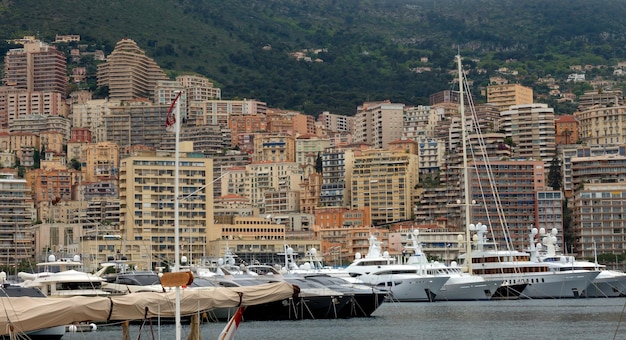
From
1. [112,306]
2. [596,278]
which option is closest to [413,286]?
[596,278]

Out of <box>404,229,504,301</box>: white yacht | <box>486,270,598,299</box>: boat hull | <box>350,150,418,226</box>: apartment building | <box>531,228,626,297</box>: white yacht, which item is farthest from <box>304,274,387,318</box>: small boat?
<box>350,150,418,226</box>: apartment building

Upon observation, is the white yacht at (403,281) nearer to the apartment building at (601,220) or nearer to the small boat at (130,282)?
the small boat at (130,282)

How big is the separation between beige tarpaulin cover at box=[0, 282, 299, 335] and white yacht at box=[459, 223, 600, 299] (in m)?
61.1

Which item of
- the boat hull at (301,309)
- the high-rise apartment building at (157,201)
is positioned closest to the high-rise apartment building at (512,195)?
the high-rise apartment building at (157,201)

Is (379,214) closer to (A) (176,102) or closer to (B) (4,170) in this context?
(B) (4,170)

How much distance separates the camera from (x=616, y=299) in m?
104

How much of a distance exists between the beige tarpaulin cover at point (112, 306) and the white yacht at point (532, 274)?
61.1 m

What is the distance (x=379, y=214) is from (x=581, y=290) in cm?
8179

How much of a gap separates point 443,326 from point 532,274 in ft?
122

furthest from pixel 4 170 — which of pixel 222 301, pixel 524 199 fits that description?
pixel 222 301

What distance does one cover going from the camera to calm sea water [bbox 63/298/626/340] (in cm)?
6038

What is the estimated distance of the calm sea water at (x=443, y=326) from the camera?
60375 mm

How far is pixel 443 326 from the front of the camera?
68.2m

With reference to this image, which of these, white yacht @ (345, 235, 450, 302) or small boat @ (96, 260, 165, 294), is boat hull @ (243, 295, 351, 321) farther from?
white yacht @ (345, 235, 450, 302)
